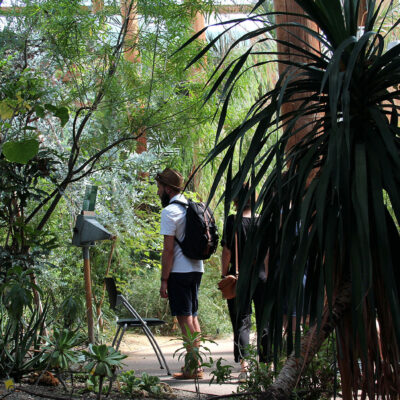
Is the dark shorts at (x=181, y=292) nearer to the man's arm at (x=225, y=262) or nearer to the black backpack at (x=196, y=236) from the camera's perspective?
the black backpack at (x=196, y=236)

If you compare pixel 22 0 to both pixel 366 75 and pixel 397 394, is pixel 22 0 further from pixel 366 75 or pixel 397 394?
pixel 397 394

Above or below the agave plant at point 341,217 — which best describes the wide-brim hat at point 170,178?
above

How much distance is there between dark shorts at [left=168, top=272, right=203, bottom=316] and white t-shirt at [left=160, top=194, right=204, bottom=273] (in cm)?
5

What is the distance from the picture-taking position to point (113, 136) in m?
5.49

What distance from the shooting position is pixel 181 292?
16.2 feet

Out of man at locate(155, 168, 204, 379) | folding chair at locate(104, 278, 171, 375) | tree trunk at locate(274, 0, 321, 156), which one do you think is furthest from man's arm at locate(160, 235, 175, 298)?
tree trunk at locate(274, 0, 321, 156)

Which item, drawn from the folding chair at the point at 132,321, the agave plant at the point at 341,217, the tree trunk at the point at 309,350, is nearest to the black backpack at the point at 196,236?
the folding chair at the point at 132,321

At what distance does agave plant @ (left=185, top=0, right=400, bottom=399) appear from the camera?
227 cm

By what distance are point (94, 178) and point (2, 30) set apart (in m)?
1.70

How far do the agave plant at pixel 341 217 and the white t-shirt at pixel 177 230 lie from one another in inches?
83.1

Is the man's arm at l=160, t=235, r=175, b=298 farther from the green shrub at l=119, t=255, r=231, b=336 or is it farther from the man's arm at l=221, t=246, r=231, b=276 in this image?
the green shrub at l=119, t=255, r=231, b=336

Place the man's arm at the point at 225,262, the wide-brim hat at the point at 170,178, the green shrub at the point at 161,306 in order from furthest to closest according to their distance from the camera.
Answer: the green shrub at the point at 161,306 < the wide-brim hat at the point at 170,178 < the man's arm at the point at 225,262

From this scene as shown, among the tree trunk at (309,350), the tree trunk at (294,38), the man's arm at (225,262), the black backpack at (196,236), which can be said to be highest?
the tree trunk at (294,38)

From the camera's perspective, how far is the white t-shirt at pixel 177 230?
4.94m
